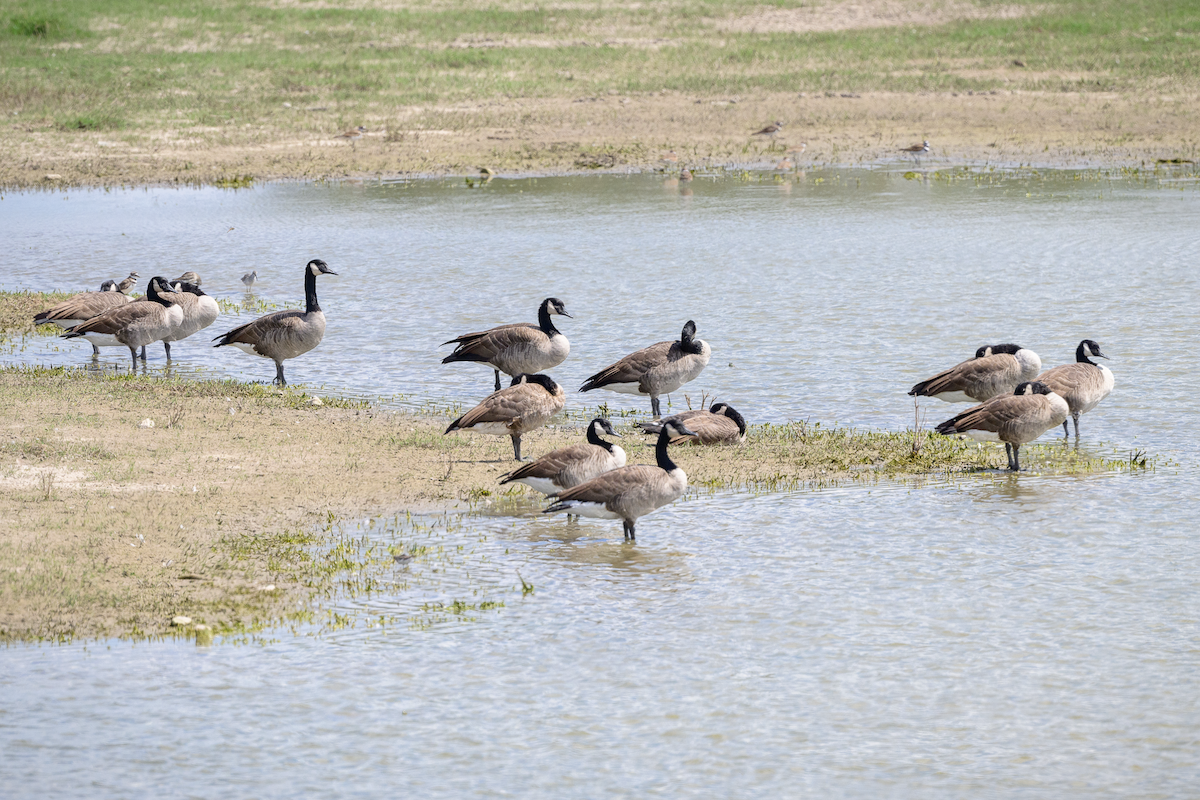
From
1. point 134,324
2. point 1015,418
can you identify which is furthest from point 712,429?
point 134,324

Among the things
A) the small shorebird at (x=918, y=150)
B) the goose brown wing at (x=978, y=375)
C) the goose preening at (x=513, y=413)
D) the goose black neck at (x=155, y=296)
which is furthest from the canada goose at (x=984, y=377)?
the small shorebird at (x=918, y=150)

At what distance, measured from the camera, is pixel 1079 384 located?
1530cm

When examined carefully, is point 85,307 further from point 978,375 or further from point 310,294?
point 978,375

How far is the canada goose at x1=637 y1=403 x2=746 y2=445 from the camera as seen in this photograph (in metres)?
14.8

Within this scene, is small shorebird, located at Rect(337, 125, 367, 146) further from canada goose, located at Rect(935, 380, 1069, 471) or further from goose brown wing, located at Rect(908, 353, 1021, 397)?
canada goose, located at Rect(935, 380, 1069, 471)

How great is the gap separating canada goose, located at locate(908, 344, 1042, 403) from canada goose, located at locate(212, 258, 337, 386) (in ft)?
25.5

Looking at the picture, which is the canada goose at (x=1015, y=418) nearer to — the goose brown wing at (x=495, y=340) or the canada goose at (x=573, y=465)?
the canada goose at (x=573, y=465)

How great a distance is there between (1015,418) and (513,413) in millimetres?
5065

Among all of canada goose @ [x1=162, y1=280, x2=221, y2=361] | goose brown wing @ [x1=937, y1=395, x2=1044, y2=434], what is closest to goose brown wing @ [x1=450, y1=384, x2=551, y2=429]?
goose brown wing @ [x1=937, y1=395, x2=1044, y2=434]

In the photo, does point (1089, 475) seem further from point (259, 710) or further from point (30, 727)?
point (30, 727)

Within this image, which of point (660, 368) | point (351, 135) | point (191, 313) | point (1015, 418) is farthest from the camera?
point (351, 135)

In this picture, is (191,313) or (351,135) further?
(351,135)

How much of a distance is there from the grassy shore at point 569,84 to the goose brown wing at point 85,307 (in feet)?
51.5

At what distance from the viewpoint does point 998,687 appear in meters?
9.55
